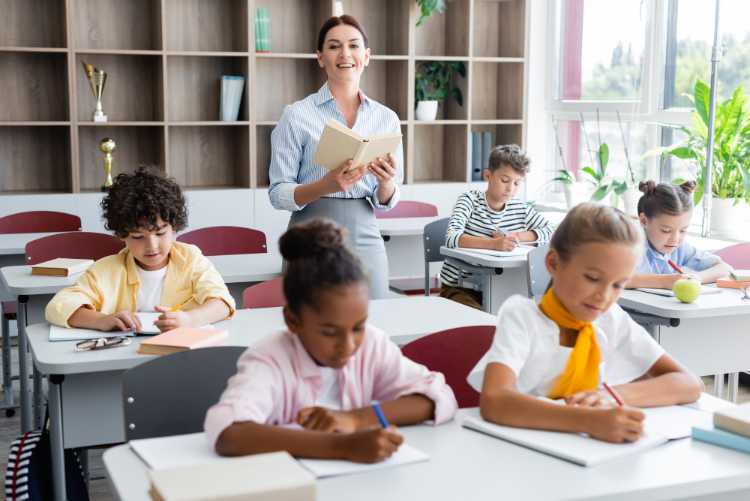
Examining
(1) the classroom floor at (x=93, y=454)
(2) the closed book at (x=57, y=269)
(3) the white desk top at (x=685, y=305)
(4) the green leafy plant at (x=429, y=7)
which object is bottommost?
(1) the classroom floor at (x=93, y=454)

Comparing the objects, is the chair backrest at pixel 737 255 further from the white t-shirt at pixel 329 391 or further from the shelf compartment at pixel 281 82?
the shelf compartment at pixel 281 82

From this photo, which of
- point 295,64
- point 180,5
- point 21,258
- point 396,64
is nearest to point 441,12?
point 396,64

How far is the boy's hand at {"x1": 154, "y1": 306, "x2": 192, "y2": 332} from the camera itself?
2.43 metres

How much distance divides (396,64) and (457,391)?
4.42 meters

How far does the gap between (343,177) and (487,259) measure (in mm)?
1101

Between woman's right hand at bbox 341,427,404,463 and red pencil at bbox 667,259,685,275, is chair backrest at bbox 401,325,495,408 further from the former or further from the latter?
red pencil at bbox 667,259,685,275

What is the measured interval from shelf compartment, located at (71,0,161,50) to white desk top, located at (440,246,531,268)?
250cm

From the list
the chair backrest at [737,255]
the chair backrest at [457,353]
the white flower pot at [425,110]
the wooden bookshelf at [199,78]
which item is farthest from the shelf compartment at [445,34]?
the chair backrest at [457,353]

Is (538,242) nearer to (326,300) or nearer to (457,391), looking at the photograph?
(457,391)

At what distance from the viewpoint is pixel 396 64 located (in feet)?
20.3

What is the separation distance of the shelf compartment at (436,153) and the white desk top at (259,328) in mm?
3548

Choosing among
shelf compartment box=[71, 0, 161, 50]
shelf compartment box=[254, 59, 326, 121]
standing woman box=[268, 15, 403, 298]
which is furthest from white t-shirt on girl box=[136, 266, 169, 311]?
shelf compartment box=[254, 59, 326, 121]

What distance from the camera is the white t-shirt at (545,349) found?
1.71m

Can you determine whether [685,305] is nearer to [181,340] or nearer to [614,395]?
[614,395]
